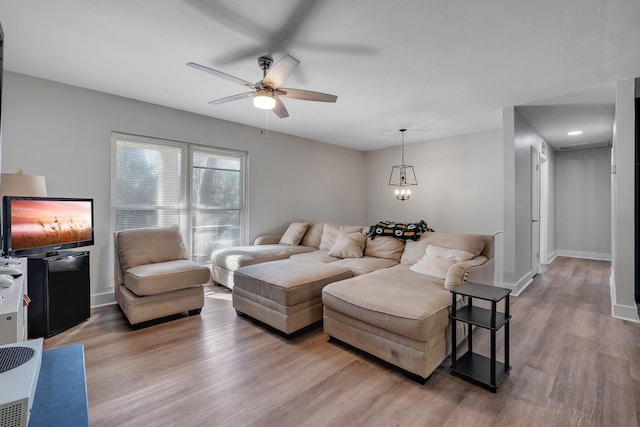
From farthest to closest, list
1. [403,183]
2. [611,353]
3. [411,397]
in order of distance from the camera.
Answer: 1. [403,183]
2. [611,353]
3. [411,397]

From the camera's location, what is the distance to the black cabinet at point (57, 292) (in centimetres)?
258

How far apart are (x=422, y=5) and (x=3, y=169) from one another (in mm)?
4119

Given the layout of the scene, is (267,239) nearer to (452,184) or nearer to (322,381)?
(322,381)

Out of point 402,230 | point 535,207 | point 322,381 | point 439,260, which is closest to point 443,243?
point 439,260

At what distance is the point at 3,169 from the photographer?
116 inches

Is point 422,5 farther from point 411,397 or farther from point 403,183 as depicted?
point 403,183

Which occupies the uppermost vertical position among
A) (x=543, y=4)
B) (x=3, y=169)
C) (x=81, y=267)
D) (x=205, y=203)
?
(x=543, y=4)

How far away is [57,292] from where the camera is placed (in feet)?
8.91

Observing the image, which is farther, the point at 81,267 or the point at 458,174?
the point at 458,174

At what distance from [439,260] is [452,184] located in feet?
10.7

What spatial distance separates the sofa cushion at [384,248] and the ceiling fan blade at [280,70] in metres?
2.39

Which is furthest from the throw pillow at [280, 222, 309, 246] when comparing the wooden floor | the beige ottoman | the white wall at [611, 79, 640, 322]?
the white wall at [611, 79, 640, 322]

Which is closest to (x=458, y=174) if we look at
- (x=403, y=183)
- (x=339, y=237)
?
(x=403, y=183)

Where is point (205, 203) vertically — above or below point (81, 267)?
above
